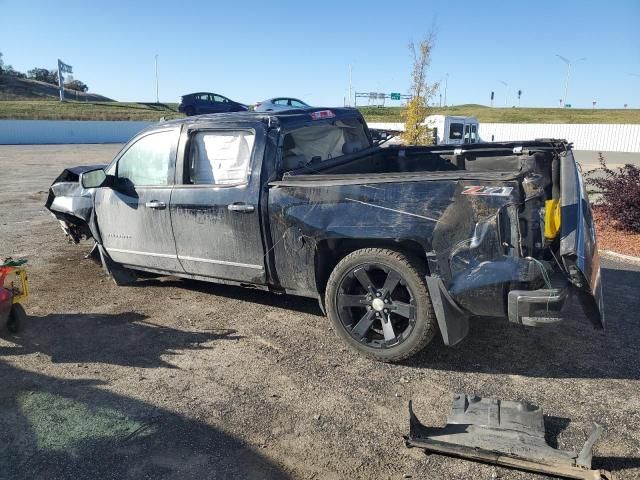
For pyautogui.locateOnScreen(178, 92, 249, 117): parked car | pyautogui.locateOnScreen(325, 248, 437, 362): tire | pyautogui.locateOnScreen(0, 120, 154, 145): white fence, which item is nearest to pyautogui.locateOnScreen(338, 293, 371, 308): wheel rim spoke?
pyautogui.locateOnScreen(325, 248, 437, 362): tire

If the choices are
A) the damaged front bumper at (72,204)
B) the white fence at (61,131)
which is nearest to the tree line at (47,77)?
the white fence at (61,131)

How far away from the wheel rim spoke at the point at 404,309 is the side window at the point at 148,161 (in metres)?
2.43

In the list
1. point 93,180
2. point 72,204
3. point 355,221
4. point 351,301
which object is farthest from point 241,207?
point 72,204

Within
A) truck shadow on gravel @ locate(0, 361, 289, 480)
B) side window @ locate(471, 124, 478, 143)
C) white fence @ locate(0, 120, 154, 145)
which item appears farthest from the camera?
white fence @ locate(0, 120, 154, 145)

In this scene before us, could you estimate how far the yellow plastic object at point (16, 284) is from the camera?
417 cm

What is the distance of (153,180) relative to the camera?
15.9ft

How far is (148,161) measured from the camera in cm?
492

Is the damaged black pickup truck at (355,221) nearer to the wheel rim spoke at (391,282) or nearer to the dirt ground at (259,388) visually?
the wheel rim spoke at (391,282)

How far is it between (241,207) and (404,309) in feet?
5.05

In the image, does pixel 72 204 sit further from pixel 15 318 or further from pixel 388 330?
pixel 388 330

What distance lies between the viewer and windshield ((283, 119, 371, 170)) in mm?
4379

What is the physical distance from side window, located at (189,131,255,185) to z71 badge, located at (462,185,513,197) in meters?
1.82

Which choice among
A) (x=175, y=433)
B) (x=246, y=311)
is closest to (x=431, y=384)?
(x=175, y=433)

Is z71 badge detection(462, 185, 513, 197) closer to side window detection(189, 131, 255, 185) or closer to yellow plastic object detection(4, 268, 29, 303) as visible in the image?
side window detection(189, 131, 255, 185)
